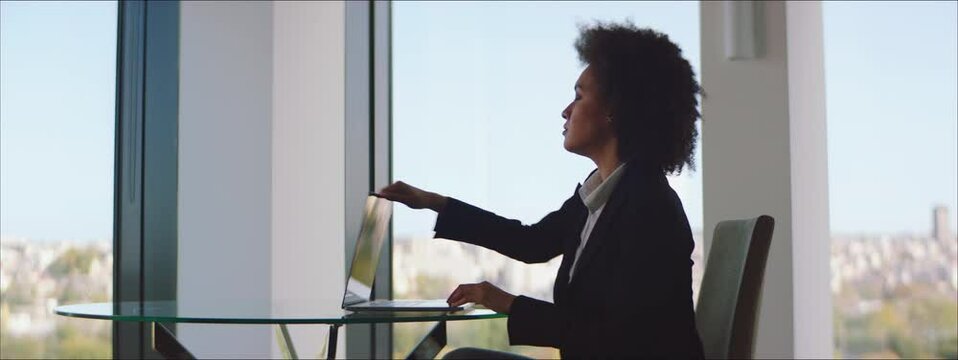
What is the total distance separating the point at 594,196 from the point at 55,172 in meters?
2.85

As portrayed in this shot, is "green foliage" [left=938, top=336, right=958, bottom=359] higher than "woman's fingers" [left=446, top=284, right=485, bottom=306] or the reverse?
the reverse

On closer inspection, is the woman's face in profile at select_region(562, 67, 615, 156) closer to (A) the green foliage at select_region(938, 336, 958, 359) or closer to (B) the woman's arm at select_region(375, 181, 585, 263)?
(B) the woman's arm at select_region(375, 181, 585, 263)

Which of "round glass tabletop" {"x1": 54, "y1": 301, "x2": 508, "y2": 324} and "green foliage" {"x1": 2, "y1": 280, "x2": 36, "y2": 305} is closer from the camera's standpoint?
"round glass tabletop" {"x1": 54, "y1": 301, "x2": 508, "y2": 324}

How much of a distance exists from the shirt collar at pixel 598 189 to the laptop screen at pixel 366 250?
0.58 m

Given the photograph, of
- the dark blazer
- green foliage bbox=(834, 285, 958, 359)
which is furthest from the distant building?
the dark blazer

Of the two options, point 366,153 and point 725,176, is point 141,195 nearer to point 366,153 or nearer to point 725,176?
point 366,153

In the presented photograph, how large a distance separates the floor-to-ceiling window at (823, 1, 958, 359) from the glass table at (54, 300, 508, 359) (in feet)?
7.99

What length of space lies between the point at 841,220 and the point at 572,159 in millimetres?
1156

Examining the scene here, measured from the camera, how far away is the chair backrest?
2.49 meters

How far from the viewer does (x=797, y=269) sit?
4.91 m

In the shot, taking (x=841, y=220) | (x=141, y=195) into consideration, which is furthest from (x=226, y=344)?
(x=841, y=220)

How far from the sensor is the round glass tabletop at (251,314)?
8.48 ft

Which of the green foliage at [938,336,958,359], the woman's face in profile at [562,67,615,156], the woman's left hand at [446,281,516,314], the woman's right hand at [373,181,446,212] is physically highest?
the woman's face in profile at [562,67,615,156]

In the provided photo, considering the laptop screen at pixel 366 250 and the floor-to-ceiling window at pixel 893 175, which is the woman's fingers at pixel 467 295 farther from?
the floor-to-ceiling window at pixel 893 175
